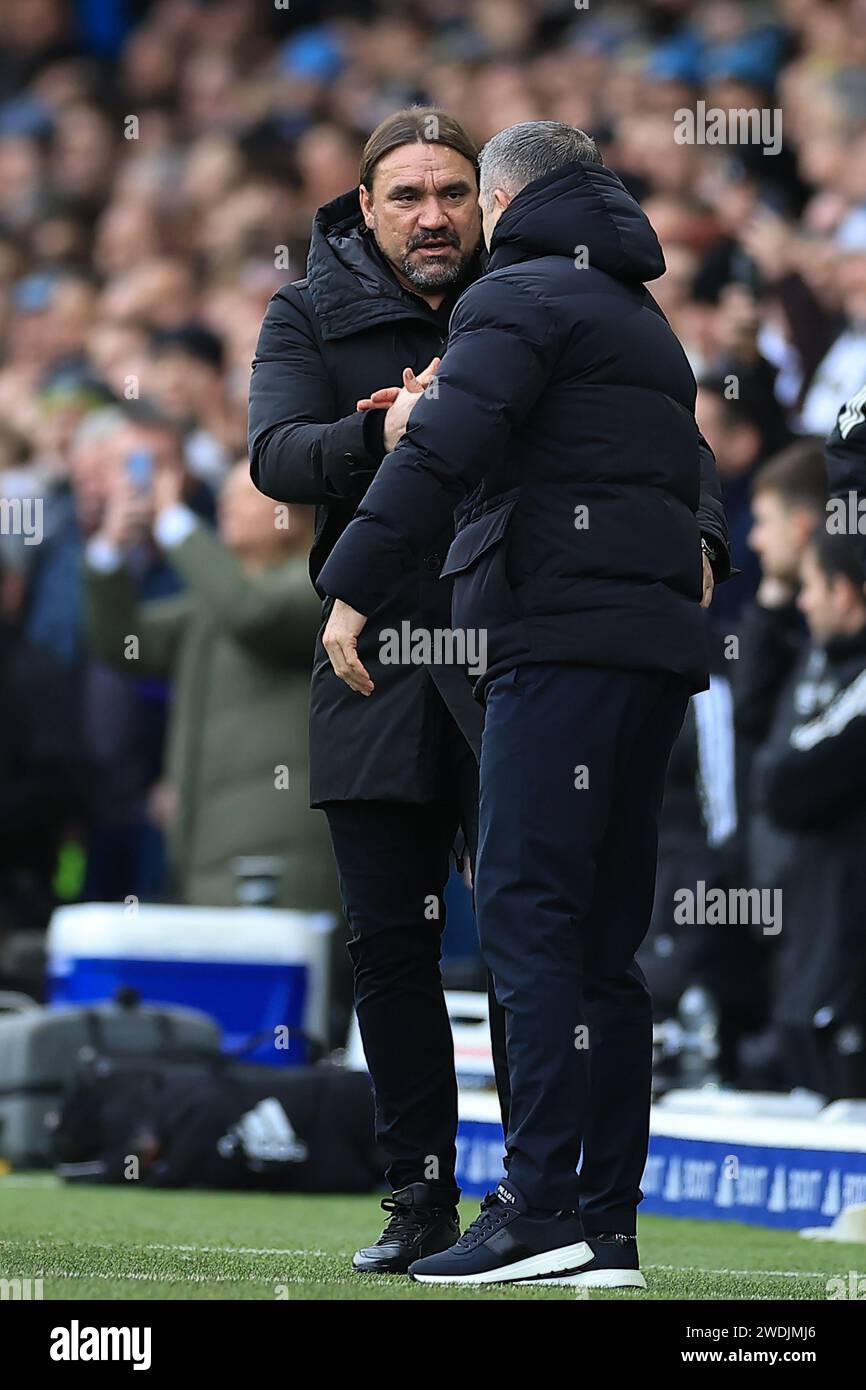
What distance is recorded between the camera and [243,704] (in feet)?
29.4

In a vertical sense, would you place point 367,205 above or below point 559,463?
above

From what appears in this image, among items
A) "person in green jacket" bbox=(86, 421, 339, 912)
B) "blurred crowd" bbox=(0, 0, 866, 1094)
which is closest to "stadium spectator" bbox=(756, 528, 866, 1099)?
"blurred crowd" bbox=(0, 0, 866, 1094)

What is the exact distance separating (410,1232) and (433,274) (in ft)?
5.83

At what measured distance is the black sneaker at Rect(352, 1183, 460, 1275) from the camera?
4.61 meters

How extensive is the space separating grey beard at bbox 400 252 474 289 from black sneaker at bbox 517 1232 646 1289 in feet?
5.90

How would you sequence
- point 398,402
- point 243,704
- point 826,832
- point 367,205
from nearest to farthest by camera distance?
point 398,402, point 367,205, point 826,832, point 243,704

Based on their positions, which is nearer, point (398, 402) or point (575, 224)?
point (575, 224)

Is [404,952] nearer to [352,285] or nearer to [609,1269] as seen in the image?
[609,1269]

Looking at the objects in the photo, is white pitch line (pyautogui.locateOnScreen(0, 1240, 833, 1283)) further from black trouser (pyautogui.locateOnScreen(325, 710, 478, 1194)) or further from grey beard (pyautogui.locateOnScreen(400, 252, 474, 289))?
grey beard (pyautogui.locateOnScreen(400, 252, 474, 289))

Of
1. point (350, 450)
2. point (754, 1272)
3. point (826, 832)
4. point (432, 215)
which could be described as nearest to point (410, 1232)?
point (754, 1272)

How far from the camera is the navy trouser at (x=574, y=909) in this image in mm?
4234

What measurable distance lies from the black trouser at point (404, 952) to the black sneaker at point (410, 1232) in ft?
0.14
